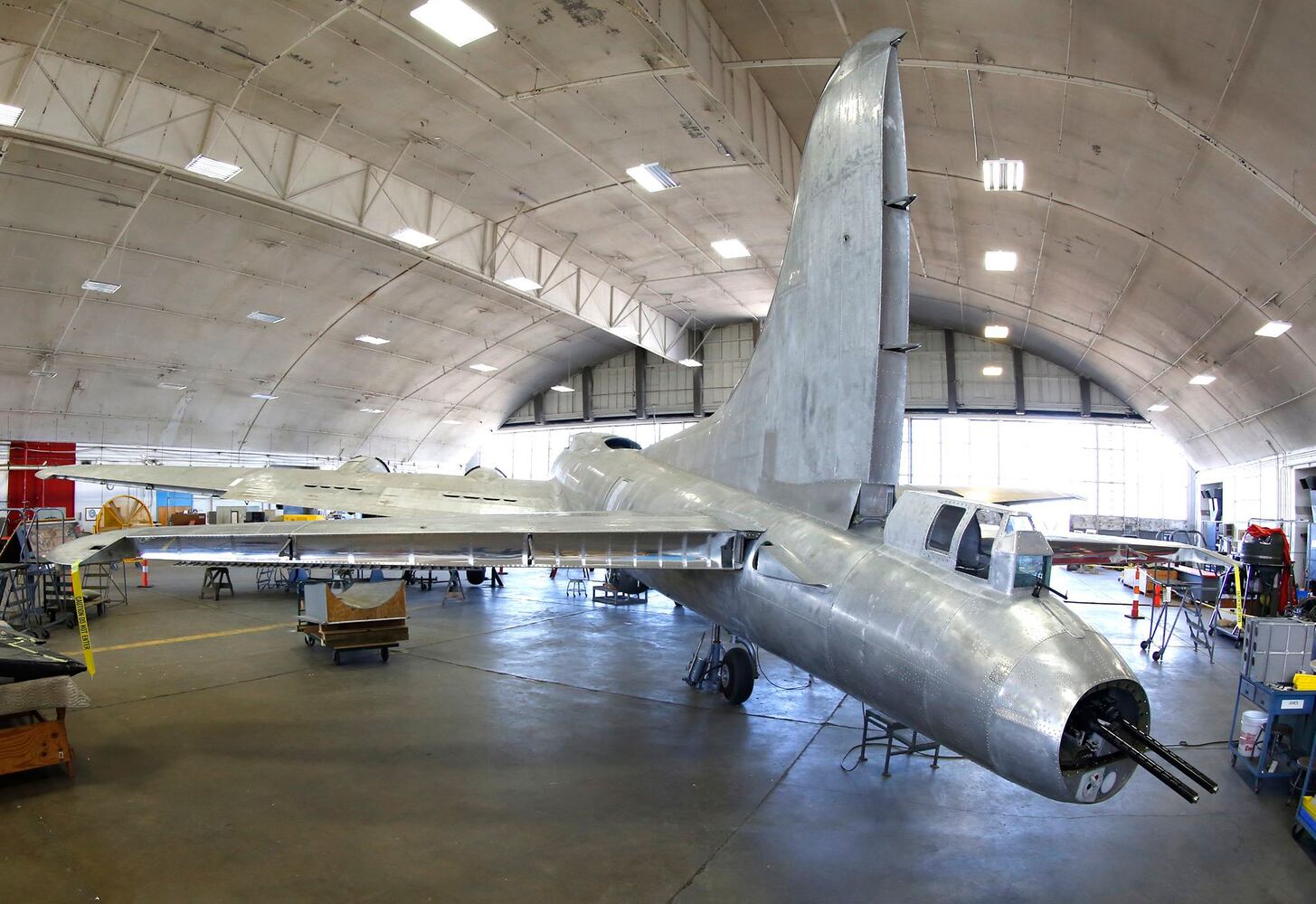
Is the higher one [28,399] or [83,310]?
[83,310]

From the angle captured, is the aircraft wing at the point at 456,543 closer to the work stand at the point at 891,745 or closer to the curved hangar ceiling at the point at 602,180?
the work stand at the point at 891,745

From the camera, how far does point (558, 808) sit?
6.70 m

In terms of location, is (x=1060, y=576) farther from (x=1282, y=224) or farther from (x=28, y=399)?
(x=28, y=399)

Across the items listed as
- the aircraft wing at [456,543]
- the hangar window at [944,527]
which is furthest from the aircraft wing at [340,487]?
the hangar window at [944,527]

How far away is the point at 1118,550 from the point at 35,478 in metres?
36.1

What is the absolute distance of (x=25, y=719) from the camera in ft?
24.5

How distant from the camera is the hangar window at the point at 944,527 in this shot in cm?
521

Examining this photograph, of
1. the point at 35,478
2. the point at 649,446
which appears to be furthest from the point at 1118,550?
the point at 35,478

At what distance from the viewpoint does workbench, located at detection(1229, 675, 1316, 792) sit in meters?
7.18

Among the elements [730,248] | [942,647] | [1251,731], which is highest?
[730,248]

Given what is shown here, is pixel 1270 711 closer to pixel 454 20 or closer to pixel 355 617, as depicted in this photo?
pixel 355 617

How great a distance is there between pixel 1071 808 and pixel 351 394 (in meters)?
34.4

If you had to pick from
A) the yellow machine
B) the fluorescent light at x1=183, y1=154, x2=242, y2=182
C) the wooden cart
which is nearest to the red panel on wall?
the yellow machine

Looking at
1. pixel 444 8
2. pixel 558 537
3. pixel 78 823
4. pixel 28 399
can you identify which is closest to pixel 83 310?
pixel 28 399
